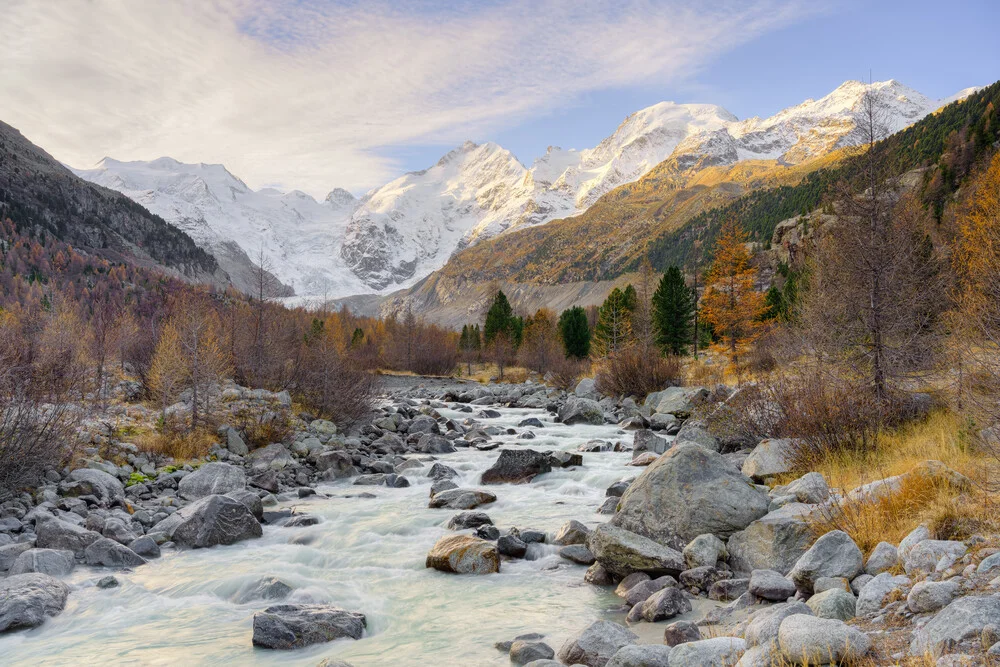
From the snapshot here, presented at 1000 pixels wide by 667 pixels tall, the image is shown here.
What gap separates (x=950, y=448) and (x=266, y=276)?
1277 inches

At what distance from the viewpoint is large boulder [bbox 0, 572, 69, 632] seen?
27.1 feet

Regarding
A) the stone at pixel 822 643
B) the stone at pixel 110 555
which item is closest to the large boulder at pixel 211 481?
the stone at pixel 110 555

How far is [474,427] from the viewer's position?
91.9 ft

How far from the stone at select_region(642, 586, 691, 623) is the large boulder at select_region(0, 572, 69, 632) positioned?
27.1 ft

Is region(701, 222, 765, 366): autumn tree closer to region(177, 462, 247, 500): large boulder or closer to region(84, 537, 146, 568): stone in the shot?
region(177, 462, 247, 500): large boulder

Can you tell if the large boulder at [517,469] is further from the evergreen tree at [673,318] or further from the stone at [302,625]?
the evergreen tree at [673,318]

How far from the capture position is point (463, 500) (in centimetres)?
1462

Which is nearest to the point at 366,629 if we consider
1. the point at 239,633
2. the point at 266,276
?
the point at 239,633

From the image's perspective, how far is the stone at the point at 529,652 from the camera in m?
6.89

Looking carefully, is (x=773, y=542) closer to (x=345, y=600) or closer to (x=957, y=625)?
(x=957, y=625)

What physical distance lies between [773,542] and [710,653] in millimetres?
3500

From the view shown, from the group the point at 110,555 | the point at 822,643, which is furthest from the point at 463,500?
the point at 822,643

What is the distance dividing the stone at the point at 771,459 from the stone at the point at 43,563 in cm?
1248

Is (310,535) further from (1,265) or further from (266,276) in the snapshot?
(1,265)
